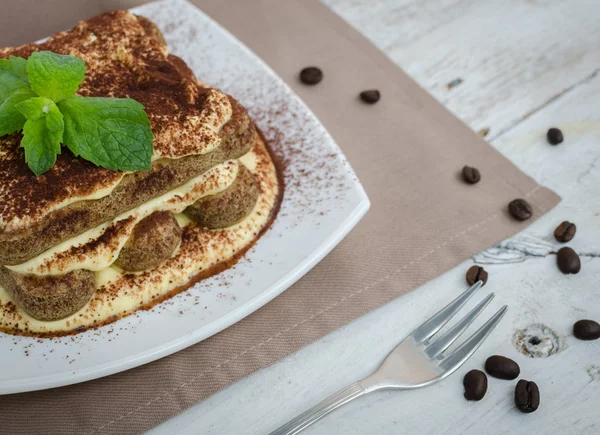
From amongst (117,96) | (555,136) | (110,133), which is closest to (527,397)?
(555,136)

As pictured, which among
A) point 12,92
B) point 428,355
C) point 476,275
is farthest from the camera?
point 476,275

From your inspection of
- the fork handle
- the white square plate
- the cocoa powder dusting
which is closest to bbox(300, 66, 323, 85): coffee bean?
the white square plate

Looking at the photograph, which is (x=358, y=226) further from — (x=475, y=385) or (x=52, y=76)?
(x=52, y=76)

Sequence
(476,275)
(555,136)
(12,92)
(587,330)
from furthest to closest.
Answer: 1. (555,136)
2. (476,275)
3. (587,330)
4. (12,92)

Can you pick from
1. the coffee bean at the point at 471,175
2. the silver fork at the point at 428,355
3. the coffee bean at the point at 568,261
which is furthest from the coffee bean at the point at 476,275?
the coffee bean at the point at 471,175

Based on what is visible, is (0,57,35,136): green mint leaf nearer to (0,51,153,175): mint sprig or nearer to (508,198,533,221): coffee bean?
(0,51,153,175): mint sprig

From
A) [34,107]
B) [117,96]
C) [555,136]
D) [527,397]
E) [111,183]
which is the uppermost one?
[34,107]

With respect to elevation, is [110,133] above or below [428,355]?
above

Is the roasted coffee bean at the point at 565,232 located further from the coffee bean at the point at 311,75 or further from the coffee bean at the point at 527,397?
the coffee bean at the point at 311,75
